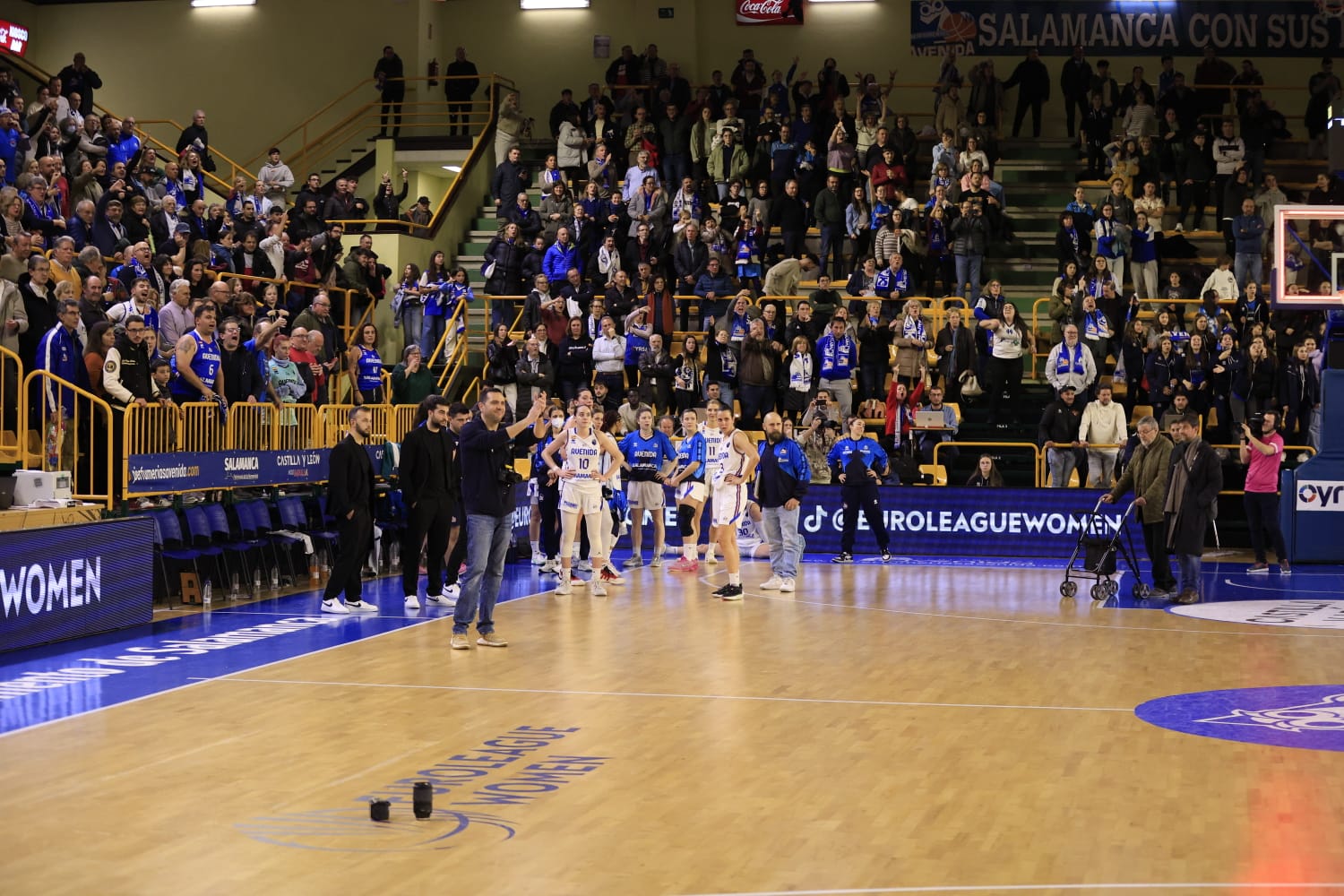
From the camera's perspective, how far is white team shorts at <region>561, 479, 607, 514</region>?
1817 centimetres

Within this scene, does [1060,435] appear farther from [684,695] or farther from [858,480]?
[684,695]

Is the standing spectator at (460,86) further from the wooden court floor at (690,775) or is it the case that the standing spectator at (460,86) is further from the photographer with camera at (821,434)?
the wooden court floor at (690,775)

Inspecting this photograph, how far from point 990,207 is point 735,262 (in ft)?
14.8

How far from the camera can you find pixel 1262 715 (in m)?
11.4

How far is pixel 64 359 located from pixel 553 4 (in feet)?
70.9

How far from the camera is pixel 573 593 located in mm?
18578

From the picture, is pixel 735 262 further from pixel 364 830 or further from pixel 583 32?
pixel 364 830

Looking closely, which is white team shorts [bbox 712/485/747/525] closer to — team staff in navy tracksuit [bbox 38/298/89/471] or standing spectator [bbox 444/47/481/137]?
team staff in navy tracksuit [bbox 38/298/89/471]

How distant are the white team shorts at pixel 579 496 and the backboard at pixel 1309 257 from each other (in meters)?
10.4

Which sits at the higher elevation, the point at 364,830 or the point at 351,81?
the point at 351,81

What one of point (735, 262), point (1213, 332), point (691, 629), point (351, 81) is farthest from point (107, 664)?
point (351, 81)

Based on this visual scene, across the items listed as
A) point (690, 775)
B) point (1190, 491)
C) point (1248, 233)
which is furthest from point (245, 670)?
point (1248, 233)

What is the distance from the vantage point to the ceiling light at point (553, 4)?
35.3 metres

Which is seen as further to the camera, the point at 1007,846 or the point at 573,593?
the point at 573,593
